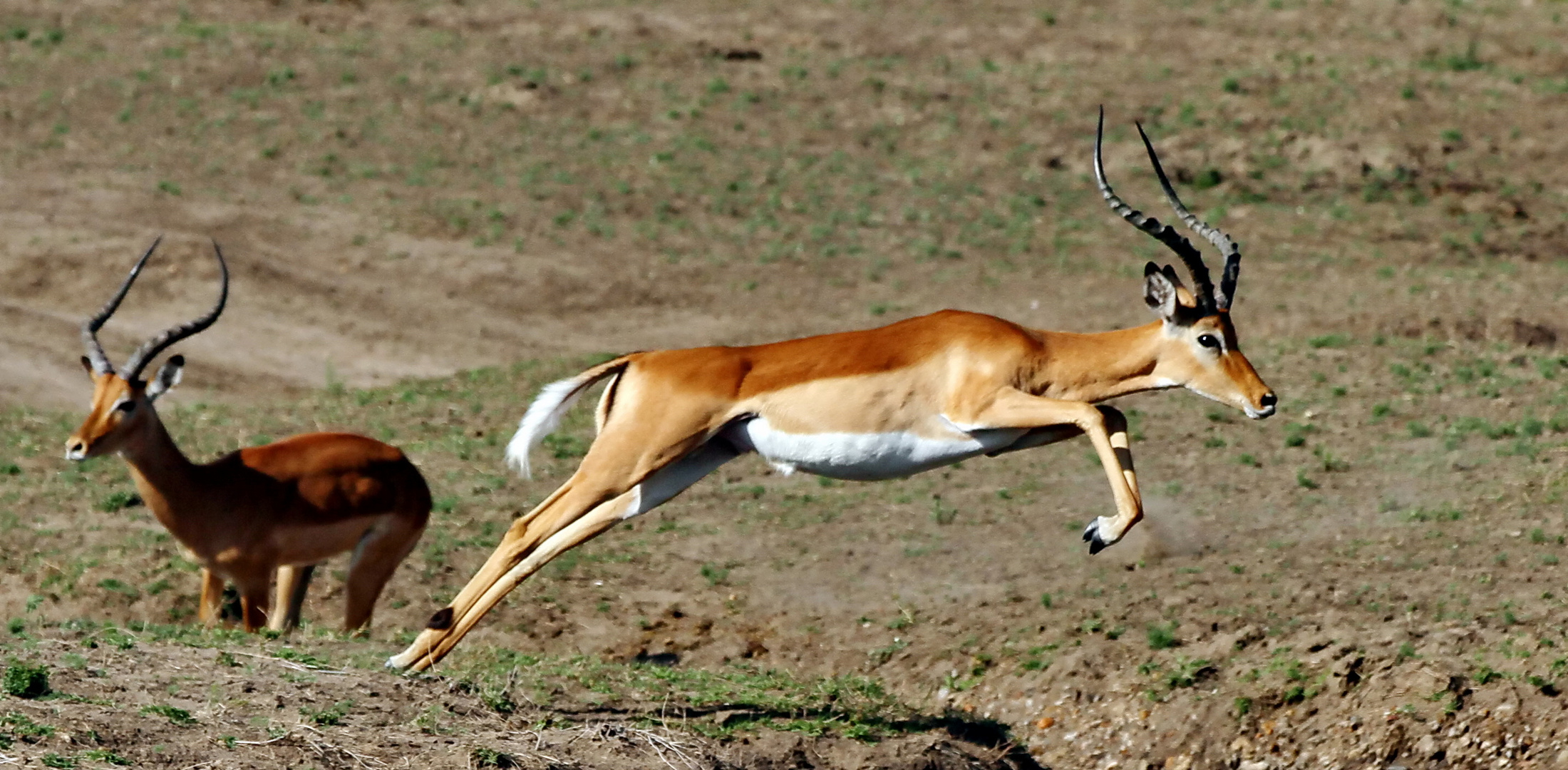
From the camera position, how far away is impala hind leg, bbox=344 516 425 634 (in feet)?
32.9

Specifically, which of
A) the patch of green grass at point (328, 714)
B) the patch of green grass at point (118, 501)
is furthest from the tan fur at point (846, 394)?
the patch of green grass at point (118, 501)

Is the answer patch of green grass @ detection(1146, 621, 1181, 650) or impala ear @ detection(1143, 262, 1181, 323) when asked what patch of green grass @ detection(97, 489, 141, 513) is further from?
impala ear @ detection(1143, 262, 1181, 323)

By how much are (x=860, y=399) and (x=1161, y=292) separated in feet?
4.17

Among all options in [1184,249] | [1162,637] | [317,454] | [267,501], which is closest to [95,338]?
[317,454]

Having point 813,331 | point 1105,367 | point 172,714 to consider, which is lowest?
point 813,331

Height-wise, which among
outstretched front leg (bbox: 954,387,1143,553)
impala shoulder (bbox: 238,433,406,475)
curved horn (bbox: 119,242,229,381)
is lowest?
impala shoulder (bbox: 238,433,406,475)

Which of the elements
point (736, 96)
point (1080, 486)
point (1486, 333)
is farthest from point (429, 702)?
point (736, 96)

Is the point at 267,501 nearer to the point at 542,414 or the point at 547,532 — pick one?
the point at 542,414

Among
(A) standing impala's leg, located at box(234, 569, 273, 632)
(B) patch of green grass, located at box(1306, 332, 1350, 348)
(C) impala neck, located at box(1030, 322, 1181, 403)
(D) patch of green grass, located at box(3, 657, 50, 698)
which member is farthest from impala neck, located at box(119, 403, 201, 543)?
(B) patch of green grass, located at box(1306, 332, 1350, 348)

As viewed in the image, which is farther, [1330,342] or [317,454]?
[1330,342]

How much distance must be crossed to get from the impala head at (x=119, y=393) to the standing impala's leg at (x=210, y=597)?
79cm

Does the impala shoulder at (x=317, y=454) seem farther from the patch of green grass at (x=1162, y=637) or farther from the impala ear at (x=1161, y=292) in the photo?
the impala ear at (x=1161, y=292)

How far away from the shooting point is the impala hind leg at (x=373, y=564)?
10.0m

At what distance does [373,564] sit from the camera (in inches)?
399
